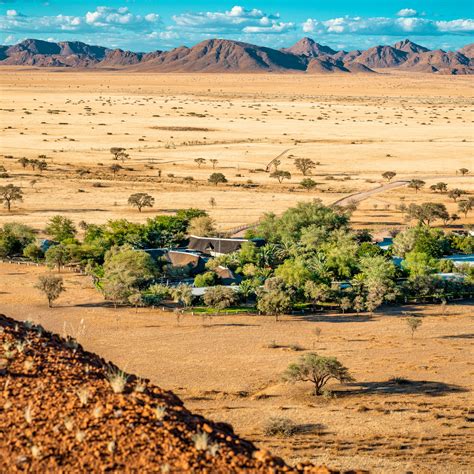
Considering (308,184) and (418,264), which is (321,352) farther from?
(308,184)

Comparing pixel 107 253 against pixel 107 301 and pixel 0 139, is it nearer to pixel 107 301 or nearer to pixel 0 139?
pixel 107 301

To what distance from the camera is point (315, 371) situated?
29359 mm

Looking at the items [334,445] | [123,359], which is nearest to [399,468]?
[334,445]

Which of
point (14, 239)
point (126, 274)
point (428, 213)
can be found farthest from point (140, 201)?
point (126, 274)

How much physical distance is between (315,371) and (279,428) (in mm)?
5362

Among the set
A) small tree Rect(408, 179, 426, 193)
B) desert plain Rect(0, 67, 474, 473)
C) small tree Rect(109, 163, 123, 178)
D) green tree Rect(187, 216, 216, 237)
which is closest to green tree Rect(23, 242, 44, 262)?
desert plain Rect(0, 67, 474, 473)

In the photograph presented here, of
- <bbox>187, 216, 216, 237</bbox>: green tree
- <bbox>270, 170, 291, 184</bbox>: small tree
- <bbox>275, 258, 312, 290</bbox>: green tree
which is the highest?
<bbox>270, 170, 291, 184</bbox>: small tree

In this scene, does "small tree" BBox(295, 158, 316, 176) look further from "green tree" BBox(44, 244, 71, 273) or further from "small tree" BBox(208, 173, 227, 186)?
"green tree" BBox(44, 244, 71, 273)

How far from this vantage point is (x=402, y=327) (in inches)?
1563

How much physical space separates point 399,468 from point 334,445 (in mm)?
2560

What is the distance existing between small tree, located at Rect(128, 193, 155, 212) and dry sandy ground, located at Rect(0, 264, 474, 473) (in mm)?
22942

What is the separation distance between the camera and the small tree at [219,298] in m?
42.0

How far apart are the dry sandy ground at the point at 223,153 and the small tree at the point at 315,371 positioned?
35457 millimetres

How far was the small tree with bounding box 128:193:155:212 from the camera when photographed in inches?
2744
